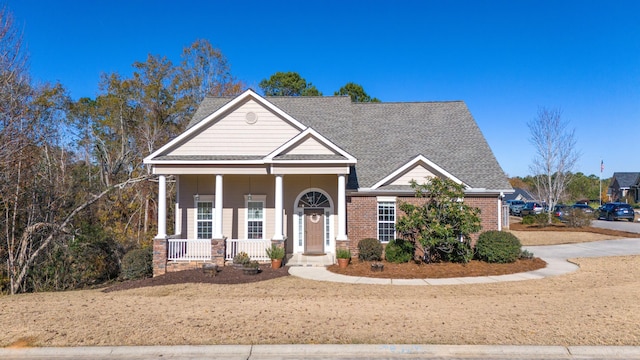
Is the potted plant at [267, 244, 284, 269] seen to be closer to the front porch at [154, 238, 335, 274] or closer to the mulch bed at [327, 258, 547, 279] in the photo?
the front porch at [154, 238, 335, 274]

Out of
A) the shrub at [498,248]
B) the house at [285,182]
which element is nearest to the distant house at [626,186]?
the house at [285,182]

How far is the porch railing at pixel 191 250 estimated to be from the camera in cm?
1631

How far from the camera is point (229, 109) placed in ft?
58.2

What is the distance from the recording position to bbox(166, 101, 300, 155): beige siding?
1750 cm

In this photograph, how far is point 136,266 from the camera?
15.9 metres

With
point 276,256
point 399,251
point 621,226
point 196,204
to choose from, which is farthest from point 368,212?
point 621,226

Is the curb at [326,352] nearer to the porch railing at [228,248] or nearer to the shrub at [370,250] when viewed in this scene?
the porch railing at [228,248]

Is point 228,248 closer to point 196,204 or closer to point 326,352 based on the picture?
point 196,204

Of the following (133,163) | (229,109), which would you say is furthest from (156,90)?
(229,109)

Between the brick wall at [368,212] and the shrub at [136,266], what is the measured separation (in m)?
8.44

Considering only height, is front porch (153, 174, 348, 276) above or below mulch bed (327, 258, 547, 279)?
above

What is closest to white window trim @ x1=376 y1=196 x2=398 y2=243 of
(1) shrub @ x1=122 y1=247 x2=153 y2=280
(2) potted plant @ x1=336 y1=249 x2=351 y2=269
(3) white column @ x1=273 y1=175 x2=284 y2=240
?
(2) potted plant @ x1=336 y1=249 x2=351 y2=269

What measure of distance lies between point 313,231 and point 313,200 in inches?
56.1

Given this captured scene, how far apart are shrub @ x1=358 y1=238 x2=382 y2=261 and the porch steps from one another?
1.24 metres
